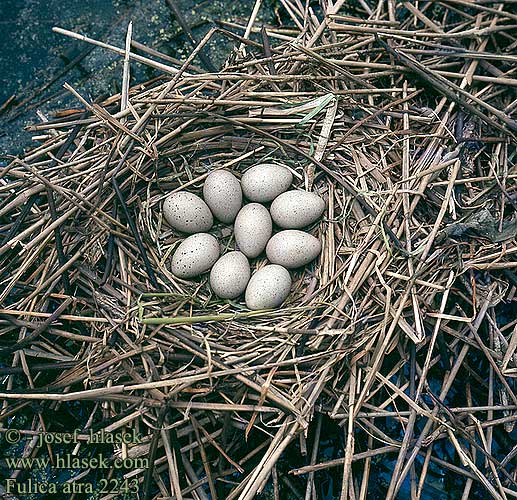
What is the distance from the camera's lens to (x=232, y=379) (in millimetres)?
1828

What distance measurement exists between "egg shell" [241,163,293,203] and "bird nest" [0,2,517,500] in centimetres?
6

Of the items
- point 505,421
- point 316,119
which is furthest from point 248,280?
point 505,421

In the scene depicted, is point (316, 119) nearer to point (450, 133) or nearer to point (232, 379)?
point (450, 133)

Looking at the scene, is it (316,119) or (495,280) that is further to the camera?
(316,119)

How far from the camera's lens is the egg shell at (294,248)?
6.71 ft

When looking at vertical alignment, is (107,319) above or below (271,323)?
above

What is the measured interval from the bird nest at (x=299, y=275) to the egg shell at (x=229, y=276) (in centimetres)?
7

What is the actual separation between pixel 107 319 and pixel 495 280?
3.62ft

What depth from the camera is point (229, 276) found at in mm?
2043

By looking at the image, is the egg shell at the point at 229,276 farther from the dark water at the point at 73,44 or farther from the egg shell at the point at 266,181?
the dark water at the point at 73,44

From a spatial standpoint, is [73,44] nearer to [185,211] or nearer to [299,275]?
[185,211]

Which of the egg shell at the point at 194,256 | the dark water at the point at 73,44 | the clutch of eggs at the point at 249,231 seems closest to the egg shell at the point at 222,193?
the clutch of eggs at the point at 249,231

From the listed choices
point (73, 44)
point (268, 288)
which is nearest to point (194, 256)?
point (268, 288)

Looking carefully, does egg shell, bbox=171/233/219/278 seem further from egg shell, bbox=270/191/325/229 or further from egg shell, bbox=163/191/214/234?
egg shell, bbox=270/191/325/229
